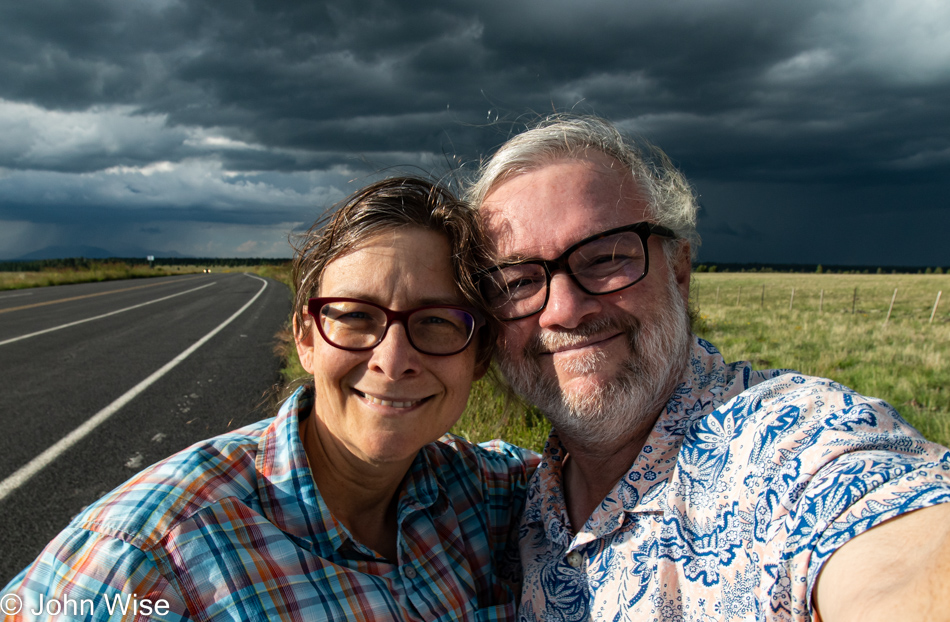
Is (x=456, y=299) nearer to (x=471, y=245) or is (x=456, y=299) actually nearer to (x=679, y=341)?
(x=471, y=245)

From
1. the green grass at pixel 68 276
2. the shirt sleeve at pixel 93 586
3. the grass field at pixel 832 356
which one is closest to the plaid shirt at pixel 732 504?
the grass field at pixel 832 356

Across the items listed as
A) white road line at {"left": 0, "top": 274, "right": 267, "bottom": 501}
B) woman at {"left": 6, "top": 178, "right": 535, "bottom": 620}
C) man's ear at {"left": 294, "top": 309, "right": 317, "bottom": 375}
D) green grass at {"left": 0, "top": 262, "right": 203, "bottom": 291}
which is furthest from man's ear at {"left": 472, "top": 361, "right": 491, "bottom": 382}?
green grass at {"left": 0, "top": 262, "right": 203, "bottom": 291}

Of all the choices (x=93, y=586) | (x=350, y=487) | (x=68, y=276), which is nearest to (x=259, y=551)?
(x=93, y=586)

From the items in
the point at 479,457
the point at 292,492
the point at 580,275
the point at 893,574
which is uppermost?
the point at 580,275

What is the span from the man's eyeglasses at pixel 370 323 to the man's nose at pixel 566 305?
0.34 meters

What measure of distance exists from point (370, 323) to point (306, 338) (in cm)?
32

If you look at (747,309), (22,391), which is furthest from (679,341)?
(747,309)

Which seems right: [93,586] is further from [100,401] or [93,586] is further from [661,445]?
[100,401]

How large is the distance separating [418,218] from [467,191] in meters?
0.69

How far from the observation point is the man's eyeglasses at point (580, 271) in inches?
78.6

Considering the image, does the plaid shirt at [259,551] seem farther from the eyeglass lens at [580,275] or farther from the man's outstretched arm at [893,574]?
the man's outstretched arm at [893,574]

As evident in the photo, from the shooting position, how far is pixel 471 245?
2.00 metres

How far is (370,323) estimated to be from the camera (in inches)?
68.6

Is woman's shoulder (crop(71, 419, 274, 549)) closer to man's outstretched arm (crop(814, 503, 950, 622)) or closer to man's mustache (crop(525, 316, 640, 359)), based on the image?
man's mustache (crop(525, 316, 640, 359))
